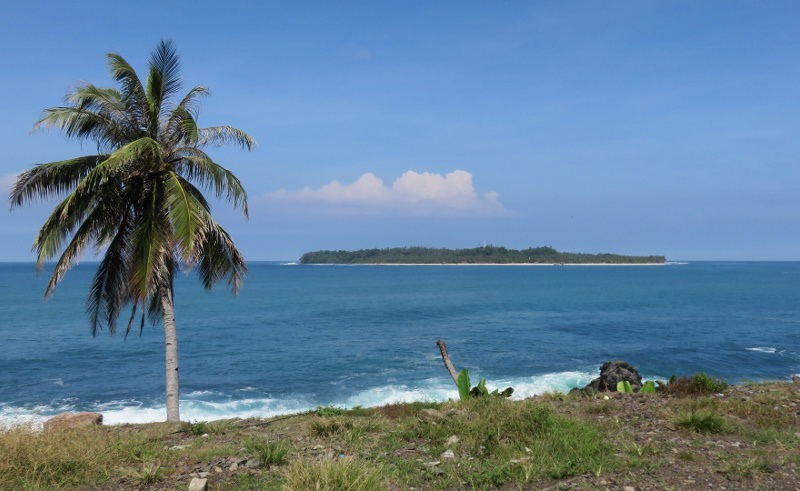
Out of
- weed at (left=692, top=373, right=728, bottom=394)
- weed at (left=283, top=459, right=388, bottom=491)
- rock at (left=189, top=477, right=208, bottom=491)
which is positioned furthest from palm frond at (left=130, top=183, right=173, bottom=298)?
weed at (left=692, top=373, right=728, bottom=394)

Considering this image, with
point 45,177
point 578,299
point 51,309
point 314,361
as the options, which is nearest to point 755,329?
point 578,299

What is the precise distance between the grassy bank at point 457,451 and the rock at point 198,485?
30cm

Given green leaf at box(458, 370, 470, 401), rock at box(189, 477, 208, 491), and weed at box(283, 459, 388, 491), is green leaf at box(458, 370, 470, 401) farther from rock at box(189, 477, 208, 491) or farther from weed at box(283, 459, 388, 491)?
rock at box(189, 477, 208, 491)

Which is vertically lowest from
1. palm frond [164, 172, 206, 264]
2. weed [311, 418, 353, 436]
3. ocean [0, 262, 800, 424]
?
ocean [0, 262, 800, 424]

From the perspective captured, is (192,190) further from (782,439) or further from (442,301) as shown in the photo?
(442,301)

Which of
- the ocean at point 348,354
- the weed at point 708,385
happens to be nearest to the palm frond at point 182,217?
the ocean at point 348,354

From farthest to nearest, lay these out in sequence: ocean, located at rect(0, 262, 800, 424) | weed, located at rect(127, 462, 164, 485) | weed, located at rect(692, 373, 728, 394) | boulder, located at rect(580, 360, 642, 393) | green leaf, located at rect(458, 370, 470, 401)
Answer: ocean, located at rect(0, 262, 800, 424) → boulder, located at rect(580, 360, 642, 393) → green leaf, located at rect(458, 370, 470, 401) → weed, located at rect(692, 373, 728, 394) → weed, located at rect(127, 462, 164, 485)

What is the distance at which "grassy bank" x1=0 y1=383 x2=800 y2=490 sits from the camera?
6539 millimetres

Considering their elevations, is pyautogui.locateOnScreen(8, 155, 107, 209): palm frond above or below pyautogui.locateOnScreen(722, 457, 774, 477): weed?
above

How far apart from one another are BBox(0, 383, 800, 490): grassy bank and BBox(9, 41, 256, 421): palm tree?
4.15 metres

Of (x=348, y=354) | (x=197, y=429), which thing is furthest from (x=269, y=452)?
(x=348, y=354)

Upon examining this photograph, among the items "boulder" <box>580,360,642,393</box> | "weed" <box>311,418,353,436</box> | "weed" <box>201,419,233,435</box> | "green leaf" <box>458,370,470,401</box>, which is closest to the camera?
"weed" <box>311,418,353,436</box>

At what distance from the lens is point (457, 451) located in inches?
317

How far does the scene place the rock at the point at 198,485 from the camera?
21.1ft
